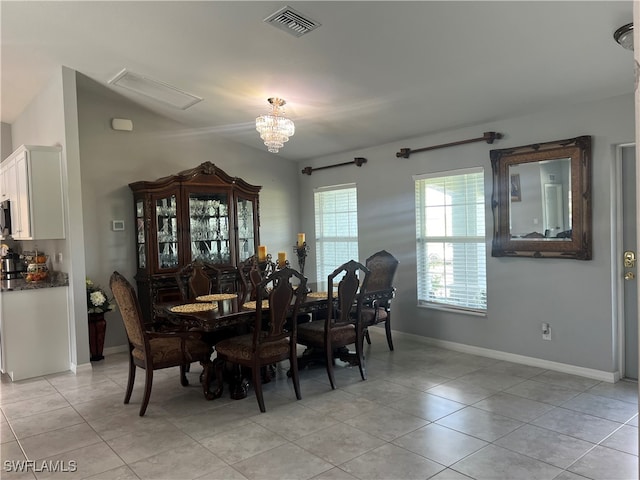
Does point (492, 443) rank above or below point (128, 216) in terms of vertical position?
below

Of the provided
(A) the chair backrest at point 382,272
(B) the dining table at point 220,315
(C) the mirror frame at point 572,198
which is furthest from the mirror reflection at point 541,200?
(B) the dining table at point 220,315

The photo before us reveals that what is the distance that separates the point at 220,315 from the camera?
340 cm

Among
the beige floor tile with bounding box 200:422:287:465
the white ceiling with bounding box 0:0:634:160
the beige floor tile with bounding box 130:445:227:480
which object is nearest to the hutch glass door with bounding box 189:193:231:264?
the white ceiling with bounding box 0:0:634:160

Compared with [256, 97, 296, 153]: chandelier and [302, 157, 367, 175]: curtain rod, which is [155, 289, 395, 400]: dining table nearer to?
[256, 97, 296, 153]: chandelier

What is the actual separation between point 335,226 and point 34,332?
3.76 metres

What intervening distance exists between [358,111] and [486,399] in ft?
9.45

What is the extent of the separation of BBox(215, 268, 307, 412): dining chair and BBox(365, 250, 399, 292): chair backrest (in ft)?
4.32

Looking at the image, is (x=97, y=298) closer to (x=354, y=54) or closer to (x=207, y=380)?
(x=207, y=380)

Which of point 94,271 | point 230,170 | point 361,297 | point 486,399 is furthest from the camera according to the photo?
point 230,170

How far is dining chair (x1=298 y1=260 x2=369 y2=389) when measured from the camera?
154 inches

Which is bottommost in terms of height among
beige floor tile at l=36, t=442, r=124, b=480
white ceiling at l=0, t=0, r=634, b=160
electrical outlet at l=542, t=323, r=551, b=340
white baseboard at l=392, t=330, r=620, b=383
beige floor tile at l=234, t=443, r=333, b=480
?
beige floor tile at l=234, t=443, r=333, b=480

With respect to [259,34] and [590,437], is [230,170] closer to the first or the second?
[259,34]

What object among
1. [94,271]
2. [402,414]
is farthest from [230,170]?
[402,414]

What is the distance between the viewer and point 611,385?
3721 millimetres
